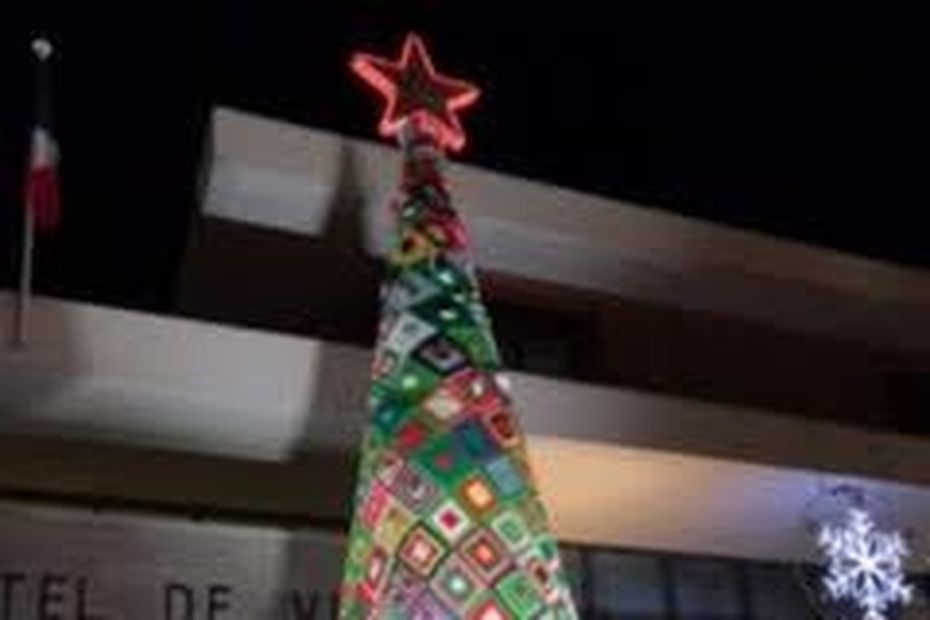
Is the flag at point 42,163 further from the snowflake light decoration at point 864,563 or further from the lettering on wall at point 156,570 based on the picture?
the snowflake light decoration at point 864,563

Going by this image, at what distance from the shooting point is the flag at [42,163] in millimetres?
6961

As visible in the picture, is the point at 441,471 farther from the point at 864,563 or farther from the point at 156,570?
the point at 864,563

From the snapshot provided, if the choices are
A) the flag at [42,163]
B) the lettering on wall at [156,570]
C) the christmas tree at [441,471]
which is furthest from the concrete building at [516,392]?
the christmas tree at [441,471]

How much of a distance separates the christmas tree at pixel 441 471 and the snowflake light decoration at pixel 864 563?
3504 mm

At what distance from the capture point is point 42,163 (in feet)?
22.9

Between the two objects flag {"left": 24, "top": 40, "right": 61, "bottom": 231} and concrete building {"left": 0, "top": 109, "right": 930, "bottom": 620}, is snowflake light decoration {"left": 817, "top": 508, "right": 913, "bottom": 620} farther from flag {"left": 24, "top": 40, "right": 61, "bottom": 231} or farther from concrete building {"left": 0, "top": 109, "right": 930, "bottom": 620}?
flag {"left": 24, "top": 40, "right": 61, "bottom": 231}

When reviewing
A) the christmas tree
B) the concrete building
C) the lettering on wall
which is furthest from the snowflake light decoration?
the christmas tree

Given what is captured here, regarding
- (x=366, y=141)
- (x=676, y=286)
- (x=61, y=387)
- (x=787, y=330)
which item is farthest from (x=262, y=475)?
(x=787, y=330)

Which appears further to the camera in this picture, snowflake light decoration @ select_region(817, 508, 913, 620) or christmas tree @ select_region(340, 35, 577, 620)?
snowflake light decoration @ select_region(817, 508, 913, 620)

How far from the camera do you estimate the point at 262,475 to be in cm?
785

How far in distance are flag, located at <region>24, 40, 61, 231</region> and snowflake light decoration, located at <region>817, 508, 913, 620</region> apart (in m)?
4.50

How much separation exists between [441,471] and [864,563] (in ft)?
13.5

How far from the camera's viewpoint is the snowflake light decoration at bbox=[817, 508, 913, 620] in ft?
29.5

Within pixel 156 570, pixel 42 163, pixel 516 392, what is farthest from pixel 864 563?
pixel 42 163
